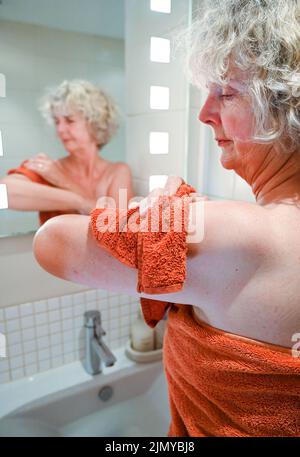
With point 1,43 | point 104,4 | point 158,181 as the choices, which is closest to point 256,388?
point 158,181

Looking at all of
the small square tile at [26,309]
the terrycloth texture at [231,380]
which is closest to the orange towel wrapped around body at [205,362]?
the terrycloth texture at [231,380]

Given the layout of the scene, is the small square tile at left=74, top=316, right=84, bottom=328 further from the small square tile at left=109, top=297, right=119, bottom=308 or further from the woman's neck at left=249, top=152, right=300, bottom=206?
the woman's neck at left=249, top=152, right=300, bottom=206

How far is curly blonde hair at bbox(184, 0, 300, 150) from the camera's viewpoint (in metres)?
0.39

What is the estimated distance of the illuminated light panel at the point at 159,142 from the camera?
93 cm

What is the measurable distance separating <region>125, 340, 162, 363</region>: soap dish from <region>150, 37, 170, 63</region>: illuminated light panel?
2.99 ft

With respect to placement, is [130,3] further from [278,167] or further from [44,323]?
[44,323]

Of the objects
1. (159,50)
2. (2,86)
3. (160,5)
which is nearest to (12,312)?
(2,86)

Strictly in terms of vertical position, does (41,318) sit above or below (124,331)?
above

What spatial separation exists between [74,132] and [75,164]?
0.31 feet

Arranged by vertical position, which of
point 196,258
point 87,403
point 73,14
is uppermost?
point 73,14

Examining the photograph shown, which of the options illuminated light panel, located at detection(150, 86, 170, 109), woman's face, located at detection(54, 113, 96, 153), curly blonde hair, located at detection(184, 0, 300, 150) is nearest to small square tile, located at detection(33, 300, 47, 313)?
woman's face, located at detection(54, 113, 96, 153)

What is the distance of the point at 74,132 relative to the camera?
0.94 meters

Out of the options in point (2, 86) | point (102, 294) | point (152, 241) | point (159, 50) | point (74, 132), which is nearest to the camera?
point (152, 241)

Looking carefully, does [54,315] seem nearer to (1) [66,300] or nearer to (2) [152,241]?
(1) [66,300]
